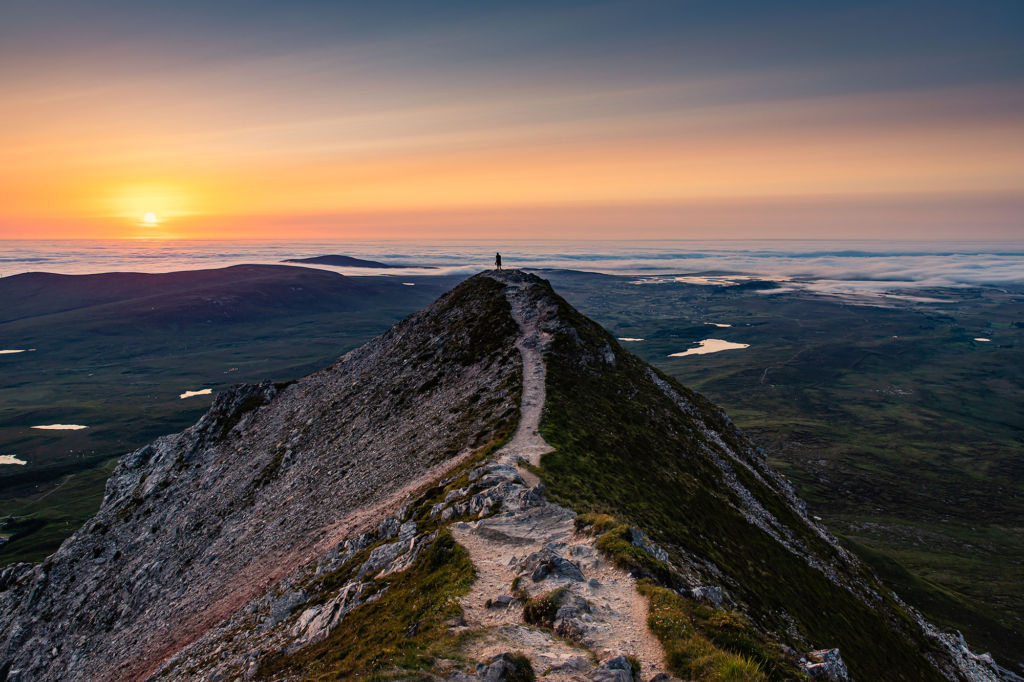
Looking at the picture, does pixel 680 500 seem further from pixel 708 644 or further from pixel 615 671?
pixel 615 671

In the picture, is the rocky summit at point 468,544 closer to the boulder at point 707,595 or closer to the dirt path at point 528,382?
the boulder at point 707,595

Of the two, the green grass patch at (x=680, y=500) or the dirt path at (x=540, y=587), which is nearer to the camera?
the dirt path at (x=540, y=587)

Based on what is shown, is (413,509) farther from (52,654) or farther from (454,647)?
(52,654)

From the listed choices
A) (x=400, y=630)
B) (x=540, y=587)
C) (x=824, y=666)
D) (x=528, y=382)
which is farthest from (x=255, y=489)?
(x=824, y=666)

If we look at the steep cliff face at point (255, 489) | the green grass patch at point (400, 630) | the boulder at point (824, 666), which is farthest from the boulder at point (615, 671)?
the steep cliff face at point (255, 489)

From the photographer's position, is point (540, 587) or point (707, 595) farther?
point (707, 595)

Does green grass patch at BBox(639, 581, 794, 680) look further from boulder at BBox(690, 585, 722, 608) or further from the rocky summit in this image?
boulder at BBox(690, 585, 722, 608)

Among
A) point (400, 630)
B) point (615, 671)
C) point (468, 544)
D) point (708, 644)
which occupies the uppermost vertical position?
point (615, 671)

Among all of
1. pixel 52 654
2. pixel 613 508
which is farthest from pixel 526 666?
pixel 52 654
